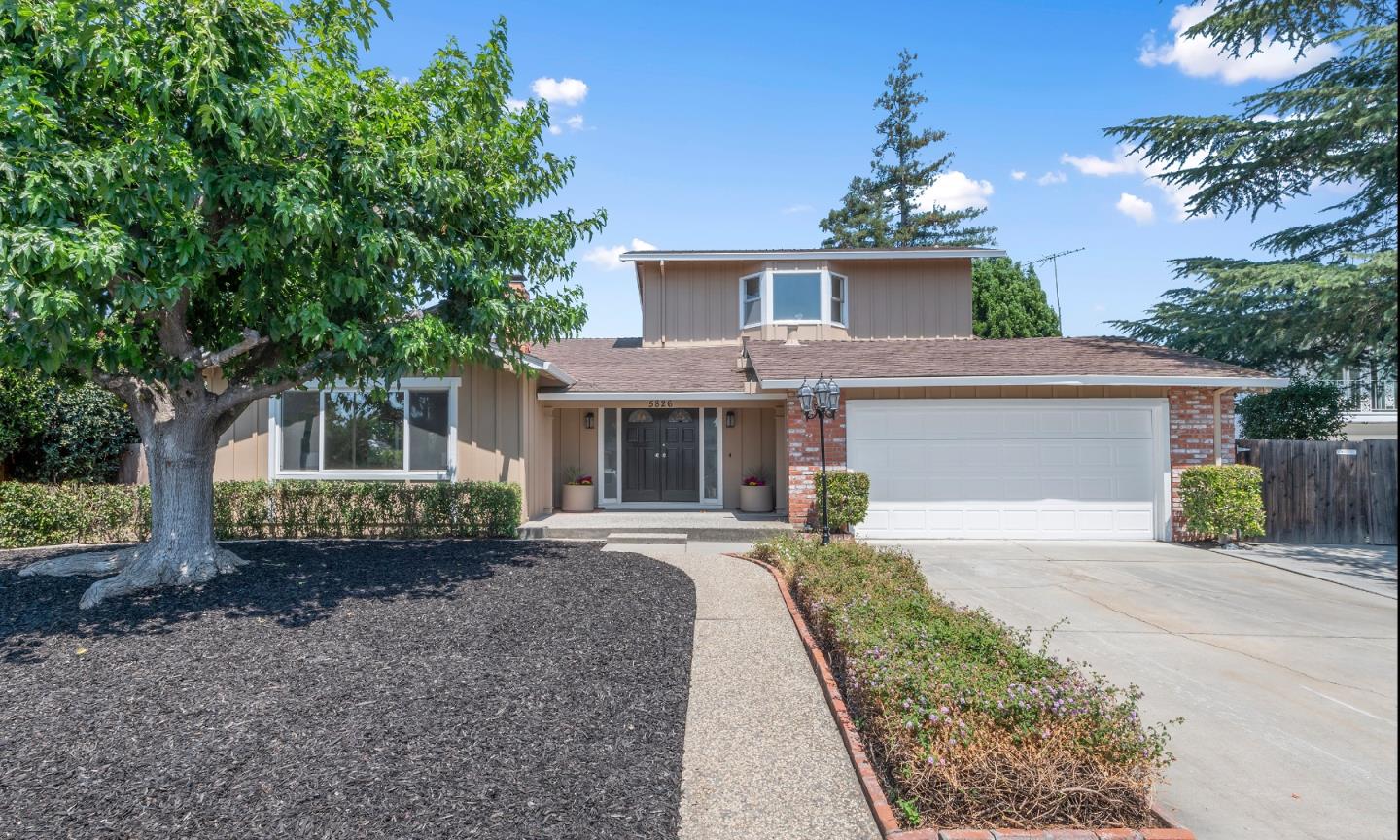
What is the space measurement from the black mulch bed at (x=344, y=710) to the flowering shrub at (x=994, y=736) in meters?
1.10

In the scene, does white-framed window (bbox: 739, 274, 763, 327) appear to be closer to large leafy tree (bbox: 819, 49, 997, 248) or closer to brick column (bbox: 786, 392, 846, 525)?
brick column (bbox: 786, 392, 846, 525)

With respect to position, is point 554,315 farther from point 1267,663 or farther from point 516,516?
point 1267,663

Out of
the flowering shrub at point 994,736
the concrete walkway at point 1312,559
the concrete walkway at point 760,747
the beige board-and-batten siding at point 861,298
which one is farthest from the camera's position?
the beige board-and-batten siding at point 861,298

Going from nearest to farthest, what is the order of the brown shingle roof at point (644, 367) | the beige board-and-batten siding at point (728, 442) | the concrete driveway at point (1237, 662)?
the concrete driveway at point (1237, 662), the brown shingle roof at point (644, 367), the beige board-and-batten siding at point (728, 442)

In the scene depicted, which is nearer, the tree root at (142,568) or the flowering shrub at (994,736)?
the flowering shrub at (994,736)

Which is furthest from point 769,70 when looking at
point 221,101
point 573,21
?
point 221,101

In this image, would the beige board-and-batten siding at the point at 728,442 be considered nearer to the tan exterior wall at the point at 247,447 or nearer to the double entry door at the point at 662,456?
the double entry door at the point at 662,456

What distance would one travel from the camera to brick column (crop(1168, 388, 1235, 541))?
10.2 metres

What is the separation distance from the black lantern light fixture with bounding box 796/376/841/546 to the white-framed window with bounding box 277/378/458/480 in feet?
18.0

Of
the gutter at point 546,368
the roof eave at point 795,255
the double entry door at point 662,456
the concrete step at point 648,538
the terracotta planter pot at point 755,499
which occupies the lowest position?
the concrete step at point 648,538

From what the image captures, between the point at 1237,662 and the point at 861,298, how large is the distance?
10921 mm

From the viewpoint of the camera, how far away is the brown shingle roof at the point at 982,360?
10250 millimetres

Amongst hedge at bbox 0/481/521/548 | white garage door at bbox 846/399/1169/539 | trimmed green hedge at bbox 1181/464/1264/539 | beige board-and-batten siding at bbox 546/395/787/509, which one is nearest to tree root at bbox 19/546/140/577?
hedge at bbox 0/481/521/548

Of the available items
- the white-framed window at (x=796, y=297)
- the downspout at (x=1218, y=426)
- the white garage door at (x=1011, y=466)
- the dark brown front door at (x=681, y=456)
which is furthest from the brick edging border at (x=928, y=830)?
the white-framed window at (x=796, y=297)
